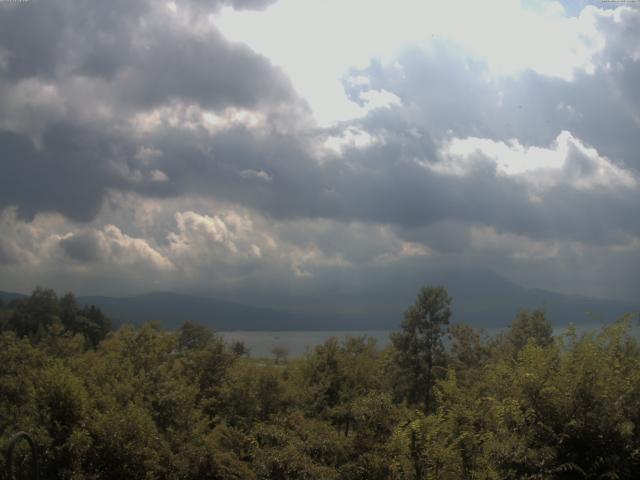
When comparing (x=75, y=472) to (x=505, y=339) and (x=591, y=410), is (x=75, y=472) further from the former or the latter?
(x=505, y=339)

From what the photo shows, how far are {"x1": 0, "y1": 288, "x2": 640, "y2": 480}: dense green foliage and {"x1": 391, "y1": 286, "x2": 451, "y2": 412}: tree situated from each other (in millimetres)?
12625

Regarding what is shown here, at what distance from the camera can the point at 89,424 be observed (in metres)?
18.2

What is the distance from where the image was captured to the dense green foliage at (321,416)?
11977 millimetres

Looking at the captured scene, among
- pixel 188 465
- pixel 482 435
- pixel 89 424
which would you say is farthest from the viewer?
pixel 188 465

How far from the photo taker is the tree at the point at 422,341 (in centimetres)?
5025

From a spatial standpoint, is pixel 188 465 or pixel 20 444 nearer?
pixel 20 444

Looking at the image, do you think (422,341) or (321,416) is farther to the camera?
(422,341)

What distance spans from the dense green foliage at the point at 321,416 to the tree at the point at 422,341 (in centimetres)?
1263

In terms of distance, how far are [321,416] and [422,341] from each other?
23.8 m

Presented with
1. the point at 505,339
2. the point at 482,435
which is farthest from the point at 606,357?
the point at 505,339

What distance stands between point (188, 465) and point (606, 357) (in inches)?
559

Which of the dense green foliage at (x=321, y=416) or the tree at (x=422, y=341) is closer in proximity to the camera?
the dense green foliage at (x=321, y=416)

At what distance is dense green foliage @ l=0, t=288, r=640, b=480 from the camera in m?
12.0

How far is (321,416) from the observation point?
29.3 m
